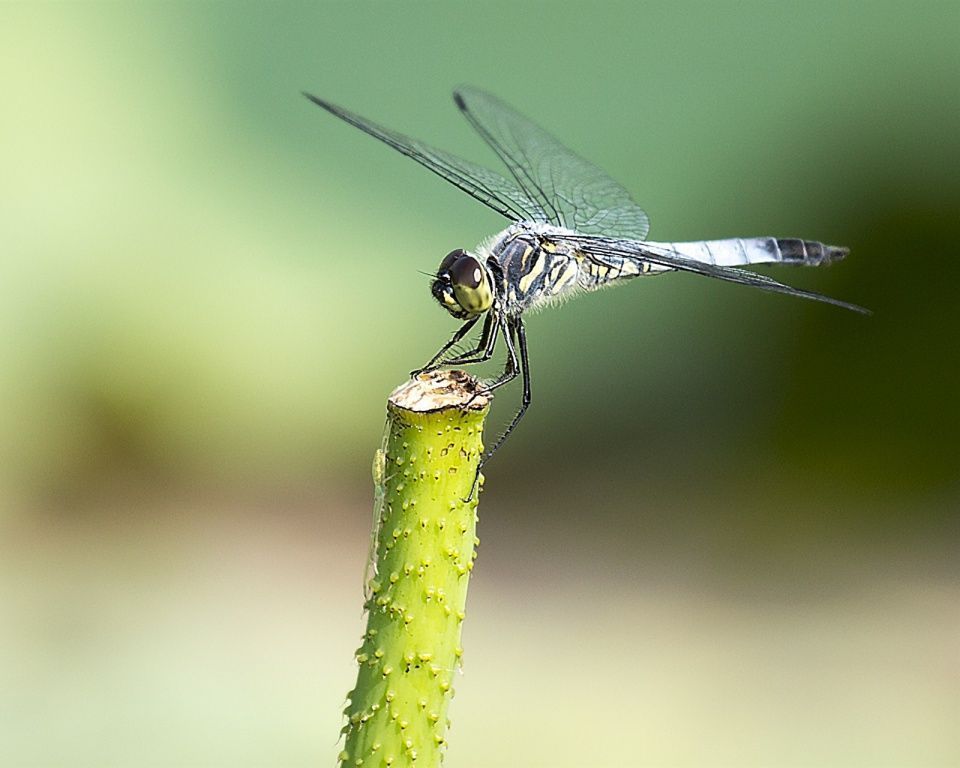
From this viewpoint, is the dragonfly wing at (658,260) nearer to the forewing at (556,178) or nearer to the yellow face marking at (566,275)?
the yellow face marking at (566,275)

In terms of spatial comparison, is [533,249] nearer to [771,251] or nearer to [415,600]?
[771,251]

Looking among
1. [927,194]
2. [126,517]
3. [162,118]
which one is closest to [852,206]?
[927,194]

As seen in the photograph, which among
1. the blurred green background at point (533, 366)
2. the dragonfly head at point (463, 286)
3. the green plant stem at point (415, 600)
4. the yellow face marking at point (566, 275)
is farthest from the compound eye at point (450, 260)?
the blurred green background at point (533, 366)

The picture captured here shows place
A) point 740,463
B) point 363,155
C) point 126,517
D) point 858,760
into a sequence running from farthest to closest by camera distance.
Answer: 1. point 740,463
2. point 363,155
3. point 126,517
4. point 858,760

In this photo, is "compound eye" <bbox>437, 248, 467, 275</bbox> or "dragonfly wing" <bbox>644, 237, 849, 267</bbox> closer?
"compound eye" <bbox>437, 248, 467, 275</bbox>

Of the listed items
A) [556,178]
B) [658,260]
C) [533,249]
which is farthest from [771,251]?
[533,249]

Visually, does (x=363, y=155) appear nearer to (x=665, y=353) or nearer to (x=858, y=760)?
(x=665, y=353)

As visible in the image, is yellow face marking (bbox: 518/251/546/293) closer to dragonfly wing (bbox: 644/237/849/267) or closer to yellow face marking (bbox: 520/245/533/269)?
yellow face marking (bbox: 520/245/533/269)

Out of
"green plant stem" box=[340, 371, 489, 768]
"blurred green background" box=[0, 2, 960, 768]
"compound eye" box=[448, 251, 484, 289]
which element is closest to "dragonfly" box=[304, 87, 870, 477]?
"compound eye" box=[448, 251, 484, 289]
